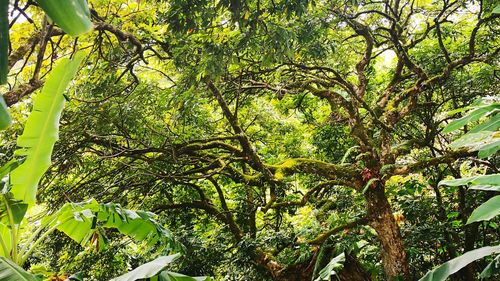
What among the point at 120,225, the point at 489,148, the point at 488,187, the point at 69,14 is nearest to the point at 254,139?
the point at 120,225

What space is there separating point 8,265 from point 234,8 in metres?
2.03

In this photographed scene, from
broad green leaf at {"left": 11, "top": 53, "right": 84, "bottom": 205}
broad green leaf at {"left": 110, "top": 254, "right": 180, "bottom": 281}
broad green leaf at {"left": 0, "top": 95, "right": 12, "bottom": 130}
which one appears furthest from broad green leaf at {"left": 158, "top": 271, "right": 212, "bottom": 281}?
broad green leaf at {"left": 0, "top": 95, "right": 12, "bottom": 130}

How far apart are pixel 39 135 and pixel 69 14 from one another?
1.63 meters

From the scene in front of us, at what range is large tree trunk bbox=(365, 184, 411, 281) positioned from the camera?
4.27 metres

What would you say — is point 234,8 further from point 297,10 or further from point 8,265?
point 8,265

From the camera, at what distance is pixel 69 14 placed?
24.1 inches

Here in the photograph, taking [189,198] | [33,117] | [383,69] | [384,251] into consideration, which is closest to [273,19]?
[33,117]

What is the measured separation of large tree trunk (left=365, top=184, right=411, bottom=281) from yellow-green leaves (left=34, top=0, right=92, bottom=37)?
4.26m

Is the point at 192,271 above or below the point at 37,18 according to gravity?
below

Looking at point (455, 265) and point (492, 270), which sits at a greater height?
point (455, 265)

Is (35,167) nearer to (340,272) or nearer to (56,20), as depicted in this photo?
(56,20)

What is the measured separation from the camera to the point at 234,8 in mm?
2617

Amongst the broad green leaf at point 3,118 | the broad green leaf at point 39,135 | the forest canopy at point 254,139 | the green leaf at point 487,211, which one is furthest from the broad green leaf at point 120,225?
the green leaf at point 487,211

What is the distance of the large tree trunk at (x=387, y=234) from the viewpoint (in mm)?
4270
